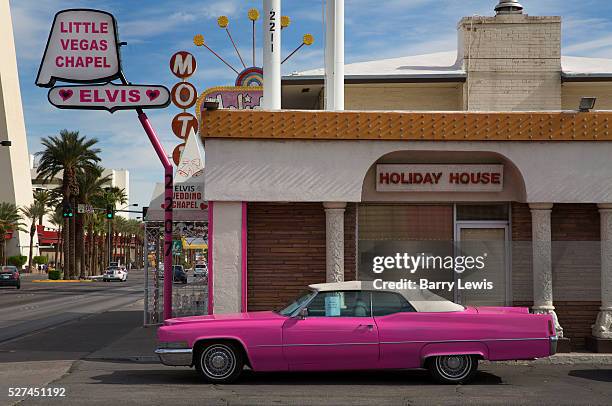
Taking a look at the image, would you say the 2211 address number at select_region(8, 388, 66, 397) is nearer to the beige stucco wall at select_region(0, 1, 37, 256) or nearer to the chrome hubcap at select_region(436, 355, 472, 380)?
the chrome hubcap at select_region(436, 355, 472, 380)

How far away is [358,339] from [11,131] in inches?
4279

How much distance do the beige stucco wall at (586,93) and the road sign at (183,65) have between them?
34.0ft

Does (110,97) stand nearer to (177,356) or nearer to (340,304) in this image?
(177,356)

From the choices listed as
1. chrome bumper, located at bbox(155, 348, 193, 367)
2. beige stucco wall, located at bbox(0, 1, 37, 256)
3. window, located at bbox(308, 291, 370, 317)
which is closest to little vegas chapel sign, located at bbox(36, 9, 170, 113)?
chrome bumper, located at bbox(155, 348, 193, 367)

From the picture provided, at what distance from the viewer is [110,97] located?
16500 millimetres

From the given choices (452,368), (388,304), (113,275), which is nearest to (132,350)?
(388,304)

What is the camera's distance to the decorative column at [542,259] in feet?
50.2

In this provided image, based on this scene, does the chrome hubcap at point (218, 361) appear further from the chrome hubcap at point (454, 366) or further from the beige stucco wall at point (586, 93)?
the beige stucco wall at point (586, 93)

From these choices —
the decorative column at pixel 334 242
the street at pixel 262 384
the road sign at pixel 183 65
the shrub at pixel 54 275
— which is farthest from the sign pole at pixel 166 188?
the shrub at pixel 54 275

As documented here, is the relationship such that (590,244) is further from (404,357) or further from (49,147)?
(49,147)

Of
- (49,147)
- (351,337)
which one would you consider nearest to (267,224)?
(351,337)

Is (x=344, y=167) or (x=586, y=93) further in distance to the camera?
(x=586, y=93)

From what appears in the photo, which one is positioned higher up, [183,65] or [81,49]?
[183,65]

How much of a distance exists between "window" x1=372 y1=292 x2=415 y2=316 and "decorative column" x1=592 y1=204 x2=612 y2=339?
532cm
